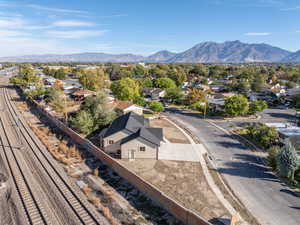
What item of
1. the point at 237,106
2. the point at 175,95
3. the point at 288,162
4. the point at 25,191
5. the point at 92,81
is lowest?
the point at 25,191

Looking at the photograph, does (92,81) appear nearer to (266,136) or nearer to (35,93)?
(35,93)

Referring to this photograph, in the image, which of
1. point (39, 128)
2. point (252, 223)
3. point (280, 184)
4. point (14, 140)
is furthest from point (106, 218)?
point (39, 128)

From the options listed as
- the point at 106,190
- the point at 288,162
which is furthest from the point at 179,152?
the point at 288,162

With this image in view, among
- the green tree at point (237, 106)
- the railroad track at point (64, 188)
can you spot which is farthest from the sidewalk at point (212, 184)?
the green tree at point (237, 106)

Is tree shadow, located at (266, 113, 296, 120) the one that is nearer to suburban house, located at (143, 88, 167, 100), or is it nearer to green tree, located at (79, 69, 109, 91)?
suburban house, located at (143, 88, 167, 100)

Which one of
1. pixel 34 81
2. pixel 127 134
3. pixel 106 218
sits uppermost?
pixel 34 81

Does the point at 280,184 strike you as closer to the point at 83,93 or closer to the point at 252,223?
the point at 252,223
